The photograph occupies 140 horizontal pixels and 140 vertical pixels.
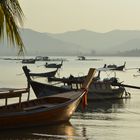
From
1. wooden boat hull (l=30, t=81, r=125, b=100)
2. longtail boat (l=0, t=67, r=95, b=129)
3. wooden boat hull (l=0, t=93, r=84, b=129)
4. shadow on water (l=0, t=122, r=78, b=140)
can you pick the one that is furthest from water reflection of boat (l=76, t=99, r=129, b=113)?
shadow on water (l=0, t=122, r=78, b=140)

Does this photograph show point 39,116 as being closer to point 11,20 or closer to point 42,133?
point 42,133

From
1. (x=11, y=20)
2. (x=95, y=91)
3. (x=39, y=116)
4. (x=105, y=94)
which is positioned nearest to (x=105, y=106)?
(x=95, y=91)

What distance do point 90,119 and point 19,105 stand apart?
261 inches

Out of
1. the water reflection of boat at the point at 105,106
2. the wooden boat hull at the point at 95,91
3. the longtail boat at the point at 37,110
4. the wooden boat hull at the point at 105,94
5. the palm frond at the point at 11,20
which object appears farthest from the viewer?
the wooden boat hull at the point at 105,94

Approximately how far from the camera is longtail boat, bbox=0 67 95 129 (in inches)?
683

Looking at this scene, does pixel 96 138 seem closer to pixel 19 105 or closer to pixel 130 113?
pixel 19 105

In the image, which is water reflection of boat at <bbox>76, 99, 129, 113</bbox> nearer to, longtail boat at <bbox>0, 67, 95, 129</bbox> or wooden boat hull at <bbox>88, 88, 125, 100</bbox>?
→ wooden boat hull at <bbox>88, 88, 125, 100</bbox>

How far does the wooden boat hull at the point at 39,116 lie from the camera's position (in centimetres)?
1752

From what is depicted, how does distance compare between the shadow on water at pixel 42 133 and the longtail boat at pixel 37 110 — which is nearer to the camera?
the longtail boat at pixel 37 110

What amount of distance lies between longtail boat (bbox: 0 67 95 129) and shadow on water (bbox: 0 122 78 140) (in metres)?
0.22

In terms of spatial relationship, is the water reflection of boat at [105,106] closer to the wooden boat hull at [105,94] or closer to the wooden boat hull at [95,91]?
the wooden boat hull at [105,94]

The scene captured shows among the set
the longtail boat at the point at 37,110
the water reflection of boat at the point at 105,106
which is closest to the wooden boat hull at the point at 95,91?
the water reflection of boat at the point at 105,106

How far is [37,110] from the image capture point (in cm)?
1883

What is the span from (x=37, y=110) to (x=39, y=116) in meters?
0.41
